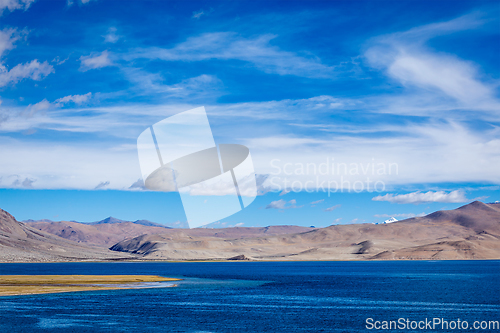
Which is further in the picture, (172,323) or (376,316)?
(376,316)

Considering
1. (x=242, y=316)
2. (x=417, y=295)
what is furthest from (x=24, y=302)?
(x=417, y=295)

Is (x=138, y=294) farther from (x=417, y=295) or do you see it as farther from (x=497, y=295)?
(x=497, y=295)

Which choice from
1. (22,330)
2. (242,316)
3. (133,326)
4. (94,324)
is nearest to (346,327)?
(242,316)

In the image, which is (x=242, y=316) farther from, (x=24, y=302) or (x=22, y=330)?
(x=24, y=302)

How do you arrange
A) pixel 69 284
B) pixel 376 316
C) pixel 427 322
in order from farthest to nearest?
pixel 69 284 → pixel 376 316 → pixel 427 322

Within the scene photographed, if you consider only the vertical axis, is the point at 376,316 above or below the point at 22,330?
below

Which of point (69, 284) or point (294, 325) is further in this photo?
point (69, 284)

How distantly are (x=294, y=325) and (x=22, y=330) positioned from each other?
2988 centimetres

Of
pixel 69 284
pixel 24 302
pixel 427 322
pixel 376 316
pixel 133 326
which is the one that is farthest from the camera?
pixel 69 284

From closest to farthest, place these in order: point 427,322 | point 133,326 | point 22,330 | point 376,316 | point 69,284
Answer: point 22,330
point 133,326
point 427,322
point 376,316
point 69,284

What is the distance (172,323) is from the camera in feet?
186

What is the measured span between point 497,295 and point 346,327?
155 ft

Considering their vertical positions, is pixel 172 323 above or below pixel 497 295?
above

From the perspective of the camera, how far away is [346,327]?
5522cm
